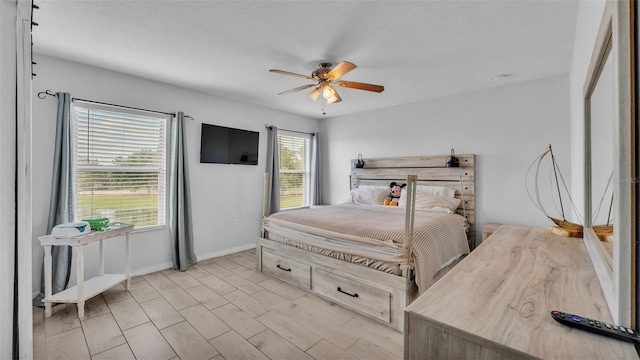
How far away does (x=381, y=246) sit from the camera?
2346 millimetres

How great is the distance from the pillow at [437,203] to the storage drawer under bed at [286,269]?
1858 mm

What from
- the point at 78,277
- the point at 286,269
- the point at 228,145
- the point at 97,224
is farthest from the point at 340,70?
the point at 78,277

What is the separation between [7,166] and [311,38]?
2085 mm

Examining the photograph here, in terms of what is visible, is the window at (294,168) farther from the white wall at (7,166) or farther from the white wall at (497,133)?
the white wall at (7,166)

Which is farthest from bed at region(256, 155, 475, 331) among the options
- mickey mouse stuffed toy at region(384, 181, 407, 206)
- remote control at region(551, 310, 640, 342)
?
remote control at region(551, 310, 640, 342)

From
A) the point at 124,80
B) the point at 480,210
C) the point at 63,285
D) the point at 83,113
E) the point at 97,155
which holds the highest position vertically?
the point at 124,80

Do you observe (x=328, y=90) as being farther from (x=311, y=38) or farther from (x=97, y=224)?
(x=97, y=224)

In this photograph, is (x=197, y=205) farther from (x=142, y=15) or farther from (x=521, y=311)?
(x=521, y=311)

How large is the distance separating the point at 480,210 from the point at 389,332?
7.99 ft

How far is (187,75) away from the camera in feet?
10.7

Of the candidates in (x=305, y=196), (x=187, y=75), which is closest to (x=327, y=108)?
(x=305, y=196)

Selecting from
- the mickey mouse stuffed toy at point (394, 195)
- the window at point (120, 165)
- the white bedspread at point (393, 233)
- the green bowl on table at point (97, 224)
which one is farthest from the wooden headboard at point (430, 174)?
the green bowl on table at point (97, 224)

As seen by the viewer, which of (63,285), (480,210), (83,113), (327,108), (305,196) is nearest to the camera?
(63,285)

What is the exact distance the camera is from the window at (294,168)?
5.12 m
